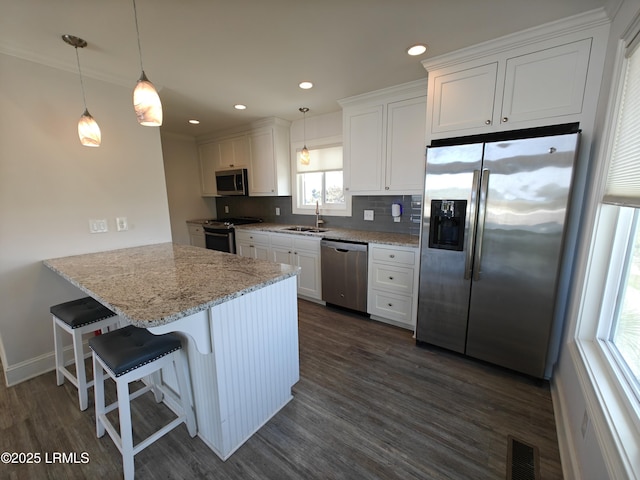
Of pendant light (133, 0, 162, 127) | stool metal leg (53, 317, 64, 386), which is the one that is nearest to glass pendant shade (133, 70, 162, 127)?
pendant light (133, 0, 162, 127)

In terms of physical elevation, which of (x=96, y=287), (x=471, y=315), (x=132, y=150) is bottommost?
(x=471, y=315)

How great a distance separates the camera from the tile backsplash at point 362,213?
3.15m

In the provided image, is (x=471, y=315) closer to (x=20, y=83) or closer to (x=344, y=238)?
(x=344, y=238)

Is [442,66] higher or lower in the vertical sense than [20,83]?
→ higher

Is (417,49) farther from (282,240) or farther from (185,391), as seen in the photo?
(185,391)

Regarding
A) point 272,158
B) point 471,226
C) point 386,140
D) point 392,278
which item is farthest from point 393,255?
point 272,158

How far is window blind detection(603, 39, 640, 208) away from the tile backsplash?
171 cm

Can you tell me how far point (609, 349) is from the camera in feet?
4.56

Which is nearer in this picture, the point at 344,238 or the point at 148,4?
the point at 148,4

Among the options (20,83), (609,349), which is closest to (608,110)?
(609,349)

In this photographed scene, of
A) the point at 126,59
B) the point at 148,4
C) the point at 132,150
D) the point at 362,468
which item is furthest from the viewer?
the point at 132,150

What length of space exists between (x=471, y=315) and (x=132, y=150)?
11.1ft

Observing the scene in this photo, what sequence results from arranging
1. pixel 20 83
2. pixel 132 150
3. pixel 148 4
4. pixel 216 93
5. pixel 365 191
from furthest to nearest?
pixel 365 191, pixel 216 93, pixel 132 150, pixel 20 83, pixel 148 4

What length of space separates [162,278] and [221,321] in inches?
21.6
